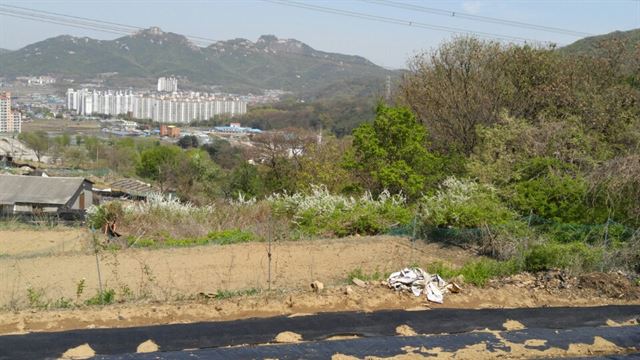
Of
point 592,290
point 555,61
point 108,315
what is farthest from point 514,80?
point 108,315

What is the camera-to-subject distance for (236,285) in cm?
1113

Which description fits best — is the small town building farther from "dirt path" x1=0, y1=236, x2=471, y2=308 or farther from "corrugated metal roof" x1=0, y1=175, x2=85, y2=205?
"dirt path" x1=0, y1=236, x2=471, y2=308

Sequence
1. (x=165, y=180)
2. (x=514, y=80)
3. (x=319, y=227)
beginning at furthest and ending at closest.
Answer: (x=165, y=180) < (x=514, y=80) < (x=319, y=227)

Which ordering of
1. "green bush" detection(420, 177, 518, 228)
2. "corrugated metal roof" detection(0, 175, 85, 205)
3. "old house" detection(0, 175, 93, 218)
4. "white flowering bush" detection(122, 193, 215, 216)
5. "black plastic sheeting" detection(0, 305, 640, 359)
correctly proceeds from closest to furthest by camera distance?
"black plastic sheeting" detection(0, 305, 640, 359)
"green bush" detection(420, 177, 518, 228)
"white flowering bush" detection(122, 193, 215, 216)
"old house" detection(0, 175, 93, 218)
"corrugated metal roof" detection(0, 175, 85, 205)

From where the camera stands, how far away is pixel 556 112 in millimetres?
22984

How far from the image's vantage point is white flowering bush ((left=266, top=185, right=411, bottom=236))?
16766 millimetres

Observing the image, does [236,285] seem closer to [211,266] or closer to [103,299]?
[211,266]

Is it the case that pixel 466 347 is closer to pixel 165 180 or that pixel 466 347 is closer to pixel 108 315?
pixel 108 315

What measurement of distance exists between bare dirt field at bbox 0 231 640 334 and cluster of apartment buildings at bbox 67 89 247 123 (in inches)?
5486

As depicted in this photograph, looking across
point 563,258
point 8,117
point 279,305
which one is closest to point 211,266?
point 279,305

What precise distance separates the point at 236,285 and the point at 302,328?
3.49 metres

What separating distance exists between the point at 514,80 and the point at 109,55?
7556 inches

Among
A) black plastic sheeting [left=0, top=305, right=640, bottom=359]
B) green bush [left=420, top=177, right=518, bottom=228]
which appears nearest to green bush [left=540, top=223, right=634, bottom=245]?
green bush [left=420, top=177, right=518, bottom=228]

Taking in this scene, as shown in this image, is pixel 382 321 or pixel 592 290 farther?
pixel 592 290
